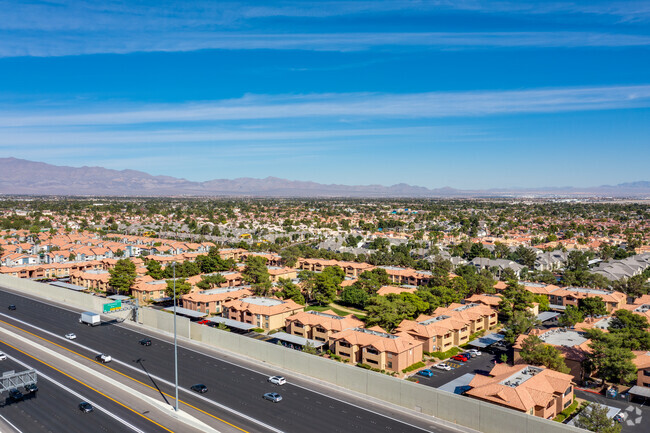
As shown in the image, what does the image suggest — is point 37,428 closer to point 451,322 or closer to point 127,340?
point 127,340

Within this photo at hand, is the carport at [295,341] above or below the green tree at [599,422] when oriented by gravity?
below

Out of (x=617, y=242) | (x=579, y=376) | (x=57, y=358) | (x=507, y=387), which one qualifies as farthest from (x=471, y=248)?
(x=57, y=358)

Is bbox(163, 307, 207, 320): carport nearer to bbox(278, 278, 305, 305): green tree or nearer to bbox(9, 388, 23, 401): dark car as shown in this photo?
bbox(278, 278, 305, 305): green tree

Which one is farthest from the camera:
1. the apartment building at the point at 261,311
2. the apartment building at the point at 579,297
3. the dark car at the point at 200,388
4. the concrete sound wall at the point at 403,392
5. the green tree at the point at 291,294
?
the green tree at the point at 291,294

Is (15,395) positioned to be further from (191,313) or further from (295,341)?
(191,313)

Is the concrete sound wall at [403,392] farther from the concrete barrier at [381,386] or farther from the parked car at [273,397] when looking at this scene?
the parked car at [273,397]

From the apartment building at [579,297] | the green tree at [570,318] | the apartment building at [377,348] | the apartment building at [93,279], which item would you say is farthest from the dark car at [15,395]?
the apartment building at [579,297]
